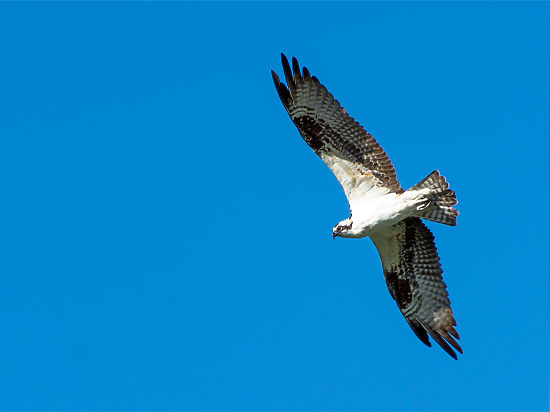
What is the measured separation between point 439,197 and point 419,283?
5.87ft

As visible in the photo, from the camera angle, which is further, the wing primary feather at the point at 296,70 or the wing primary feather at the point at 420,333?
the wing primary feather at the point at 420,333

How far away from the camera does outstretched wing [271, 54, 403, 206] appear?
12539mm

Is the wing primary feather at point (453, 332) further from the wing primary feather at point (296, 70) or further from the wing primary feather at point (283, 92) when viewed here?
the wing primary feather at point (296, 70)

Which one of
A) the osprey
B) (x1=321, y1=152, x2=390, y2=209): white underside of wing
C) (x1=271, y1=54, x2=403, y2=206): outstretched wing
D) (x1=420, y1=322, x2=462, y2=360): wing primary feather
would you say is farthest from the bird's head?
(x1=420, y1=322, x2=462, y2=360): wing primary feather

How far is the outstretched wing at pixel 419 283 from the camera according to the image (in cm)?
1331

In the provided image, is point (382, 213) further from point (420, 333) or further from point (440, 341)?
point (440, 341)

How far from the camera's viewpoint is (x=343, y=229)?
12781 millimetres

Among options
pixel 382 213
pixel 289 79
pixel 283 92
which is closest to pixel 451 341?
pixel 382 213

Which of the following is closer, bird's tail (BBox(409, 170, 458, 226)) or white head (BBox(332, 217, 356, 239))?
bird's tail (BBox(409, 170, 458, 226))

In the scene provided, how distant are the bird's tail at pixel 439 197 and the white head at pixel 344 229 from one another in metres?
1.04

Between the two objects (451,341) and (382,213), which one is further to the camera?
(451,341)

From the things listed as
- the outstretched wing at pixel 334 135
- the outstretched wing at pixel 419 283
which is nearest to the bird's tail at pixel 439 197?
the outstretched wing at pixel 334 135

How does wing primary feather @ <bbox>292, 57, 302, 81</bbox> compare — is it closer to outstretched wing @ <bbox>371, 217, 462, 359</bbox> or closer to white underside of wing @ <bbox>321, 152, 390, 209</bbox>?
white underside of wing @ <bbox>321, 152, 390, 209</bbox>

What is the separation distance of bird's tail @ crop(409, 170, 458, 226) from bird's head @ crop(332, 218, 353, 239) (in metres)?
1.06
